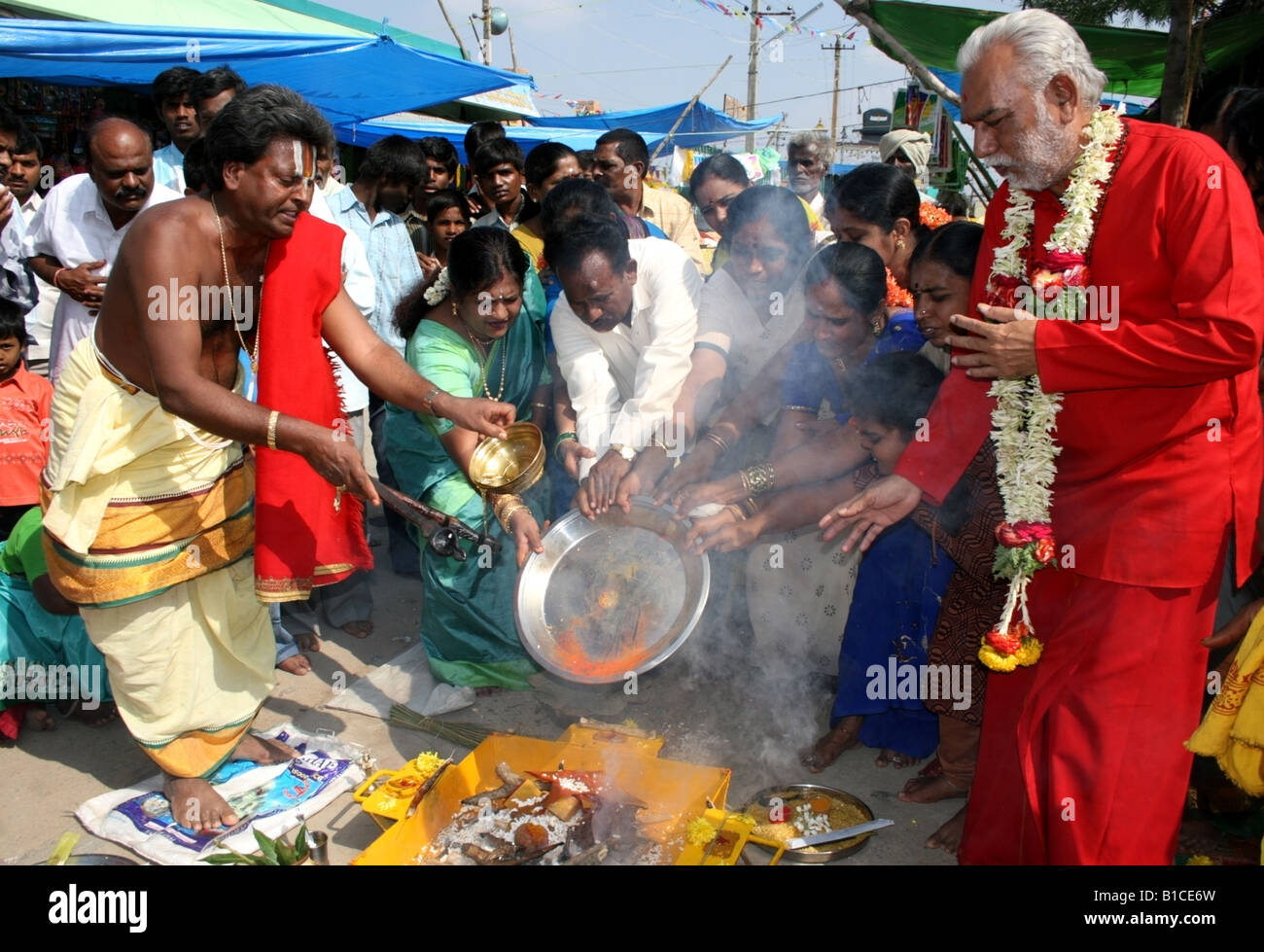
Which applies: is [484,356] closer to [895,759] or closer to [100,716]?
[100,716]

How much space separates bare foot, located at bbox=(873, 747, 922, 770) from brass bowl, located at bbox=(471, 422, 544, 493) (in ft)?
5.77

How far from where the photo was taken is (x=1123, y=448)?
2420 mm

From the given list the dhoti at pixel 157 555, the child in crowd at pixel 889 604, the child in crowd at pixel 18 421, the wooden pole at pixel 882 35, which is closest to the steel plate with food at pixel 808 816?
the child in crowd at pixel 889 604

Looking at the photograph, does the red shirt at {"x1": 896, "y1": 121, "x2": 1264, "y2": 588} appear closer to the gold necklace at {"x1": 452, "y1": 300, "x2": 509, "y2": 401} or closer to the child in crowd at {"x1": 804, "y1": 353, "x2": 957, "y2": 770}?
the child in crowd at {"x1": 804, "y1": 353, "x2": 957, "y2": 770}

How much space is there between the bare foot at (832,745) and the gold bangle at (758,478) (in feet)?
3.18

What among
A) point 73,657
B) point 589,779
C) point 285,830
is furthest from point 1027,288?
point 73,657

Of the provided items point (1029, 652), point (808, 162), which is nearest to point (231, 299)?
point (1029, 652)

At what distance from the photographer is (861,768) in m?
3.59

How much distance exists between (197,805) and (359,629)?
5.24 feet

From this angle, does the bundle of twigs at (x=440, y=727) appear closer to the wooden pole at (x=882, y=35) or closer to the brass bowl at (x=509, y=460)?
the brass bowl at (x=509, y=460)

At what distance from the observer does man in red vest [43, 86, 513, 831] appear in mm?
2828

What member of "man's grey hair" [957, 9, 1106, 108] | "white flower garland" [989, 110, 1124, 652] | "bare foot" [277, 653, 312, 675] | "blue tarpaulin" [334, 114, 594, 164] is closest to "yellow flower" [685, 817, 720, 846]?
"white flower garland" [989, 110, 1124, 652]
